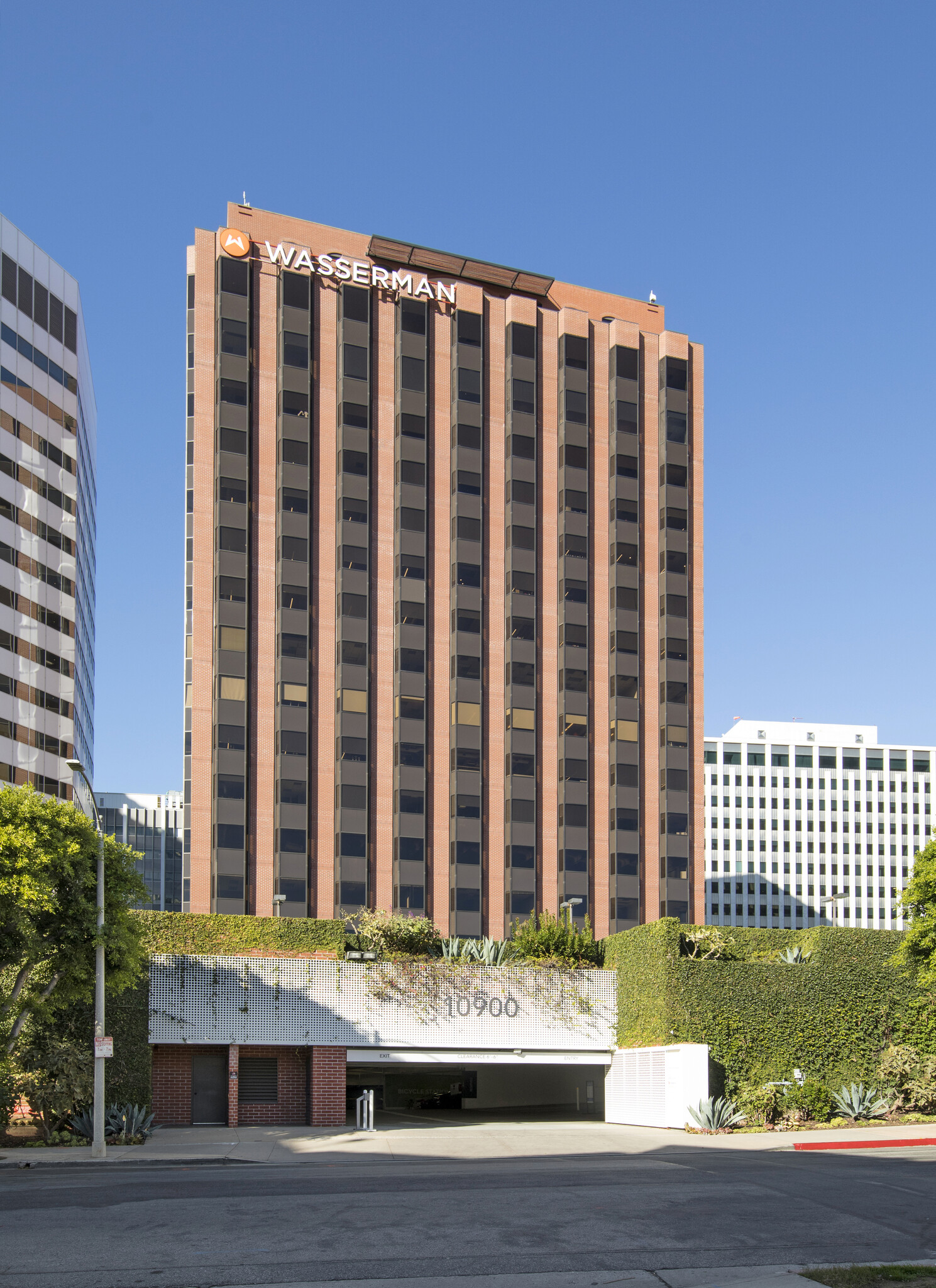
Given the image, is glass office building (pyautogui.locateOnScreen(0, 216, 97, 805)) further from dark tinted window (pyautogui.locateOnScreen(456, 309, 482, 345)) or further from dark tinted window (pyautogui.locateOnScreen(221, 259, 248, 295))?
dark tinted window (pyautogui.locateOnScreen(456, 309, 482, 345))

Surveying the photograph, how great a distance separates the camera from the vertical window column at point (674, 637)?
261 feet

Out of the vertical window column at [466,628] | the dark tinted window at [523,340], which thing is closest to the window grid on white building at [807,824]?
the vertical window column at [466,628]

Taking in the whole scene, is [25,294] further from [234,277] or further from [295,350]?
[295,350]

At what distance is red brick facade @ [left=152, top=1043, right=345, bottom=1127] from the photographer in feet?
141

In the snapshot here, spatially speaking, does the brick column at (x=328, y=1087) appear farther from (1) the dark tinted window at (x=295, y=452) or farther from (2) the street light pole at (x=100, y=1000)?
(1) the dark tinted window at (x=295, y=452)

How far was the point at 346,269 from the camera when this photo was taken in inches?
3110

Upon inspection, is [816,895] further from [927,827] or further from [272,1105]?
[272,1105]

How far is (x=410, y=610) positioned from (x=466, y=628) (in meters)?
3.62

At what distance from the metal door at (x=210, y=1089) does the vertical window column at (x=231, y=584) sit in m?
26.5

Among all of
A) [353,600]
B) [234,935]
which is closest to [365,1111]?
[234,935]

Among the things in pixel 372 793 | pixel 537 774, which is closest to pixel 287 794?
pixel 372 793

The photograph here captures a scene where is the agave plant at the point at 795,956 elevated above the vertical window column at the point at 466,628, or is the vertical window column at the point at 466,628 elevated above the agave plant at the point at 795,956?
the vertical window column at the point at 466,628

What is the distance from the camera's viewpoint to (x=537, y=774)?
77688mm

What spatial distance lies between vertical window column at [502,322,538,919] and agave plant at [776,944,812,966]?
32.9m
